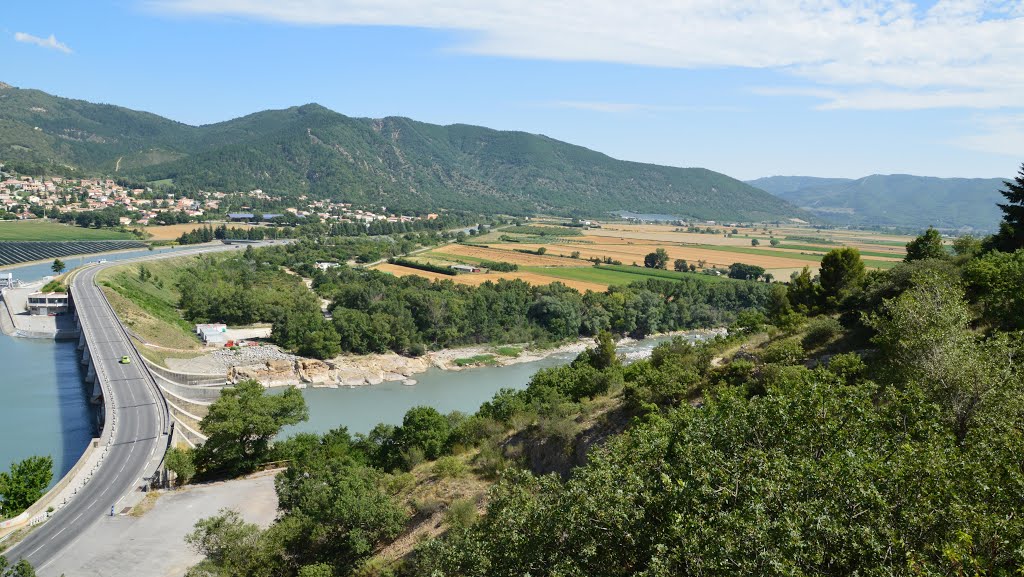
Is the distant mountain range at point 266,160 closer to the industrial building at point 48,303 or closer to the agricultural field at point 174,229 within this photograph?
the agricultural field at point 174,229

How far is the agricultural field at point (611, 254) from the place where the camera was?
6444cm

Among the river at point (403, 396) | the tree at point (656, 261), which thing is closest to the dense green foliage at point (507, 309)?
the river at point (403, 396)

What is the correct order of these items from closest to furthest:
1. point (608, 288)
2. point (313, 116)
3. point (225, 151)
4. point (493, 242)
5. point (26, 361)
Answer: point (26, 361), point (608, 288), point (493, 242), point (225, 151), point (313, 116)

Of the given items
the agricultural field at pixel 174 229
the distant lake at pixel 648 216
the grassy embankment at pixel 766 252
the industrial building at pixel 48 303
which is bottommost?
the industrial building at pixel 48 303

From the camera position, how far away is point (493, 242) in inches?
3686

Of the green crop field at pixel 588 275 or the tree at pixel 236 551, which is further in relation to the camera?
the green crop field at pixel 588 275

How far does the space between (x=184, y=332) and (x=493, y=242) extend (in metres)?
53.9

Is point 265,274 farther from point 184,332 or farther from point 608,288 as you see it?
point 608,288

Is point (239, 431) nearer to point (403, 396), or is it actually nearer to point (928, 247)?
point (403, 396)

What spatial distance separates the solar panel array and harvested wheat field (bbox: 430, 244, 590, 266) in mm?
37334

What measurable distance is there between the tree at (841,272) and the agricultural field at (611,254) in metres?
33.3

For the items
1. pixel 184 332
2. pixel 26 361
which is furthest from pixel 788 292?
pixel 26 361

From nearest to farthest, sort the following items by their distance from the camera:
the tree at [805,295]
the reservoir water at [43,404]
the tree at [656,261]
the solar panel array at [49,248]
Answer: the tree at [805,295], the reservoir water at [43,404], the solar panel array at [49,248], the tree at [656,261]

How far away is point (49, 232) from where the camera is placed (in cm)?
8056
